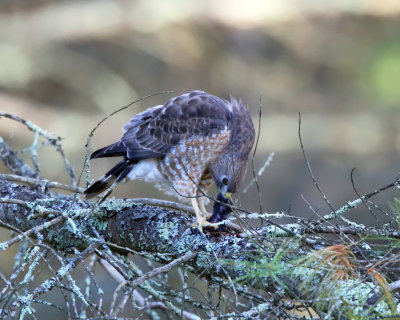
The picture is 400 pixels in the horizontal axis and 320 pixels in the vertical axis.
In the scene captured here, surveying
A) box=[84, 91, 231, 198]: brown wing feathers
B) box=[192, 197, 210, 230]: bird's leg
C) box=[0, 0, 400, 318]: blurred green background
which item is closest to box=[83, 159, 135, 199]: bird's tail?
box=[84, 91, 231, 198]: brown wing feathers

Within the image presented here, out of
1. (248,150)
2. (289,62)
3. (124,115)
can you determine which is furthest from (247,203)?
(248,150)

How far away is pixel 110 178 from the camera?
3832 mm

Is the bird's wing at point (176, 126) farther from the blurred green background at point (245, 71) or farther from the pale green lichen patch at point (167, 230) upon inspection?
the blurred green background at point (245, 71)

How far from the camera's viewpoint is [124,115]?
8477mm

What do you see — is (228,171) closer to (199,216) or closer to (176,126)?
(176,126)

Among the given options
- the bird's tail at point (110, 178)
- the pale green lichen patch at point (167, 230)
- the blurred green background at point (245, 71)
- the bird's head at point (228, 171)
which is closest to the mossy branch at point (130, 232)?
the pale green lichen patch at point (167, 230)

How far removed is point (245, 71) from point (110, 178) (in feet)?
20.0

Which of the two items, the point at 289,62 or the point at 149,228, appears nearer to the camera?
the point at 149,228

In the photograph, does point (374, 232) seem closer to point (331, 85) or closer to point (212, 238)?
point (212, 238)

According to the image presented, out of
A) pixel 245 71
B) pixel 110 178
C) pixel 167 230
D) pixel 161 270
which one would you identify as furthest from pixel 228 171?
pixel 245 71

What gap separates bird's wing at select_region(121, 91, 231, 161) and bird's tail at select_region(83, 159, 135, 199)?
0.18ft

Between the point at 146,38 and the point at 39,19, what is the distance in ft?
4.57

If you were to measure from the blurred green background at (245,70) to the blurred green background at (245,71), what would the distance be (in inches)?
0.6

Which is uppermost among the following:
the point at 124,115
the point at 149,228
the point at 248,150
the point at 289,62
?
the point at 289,62
